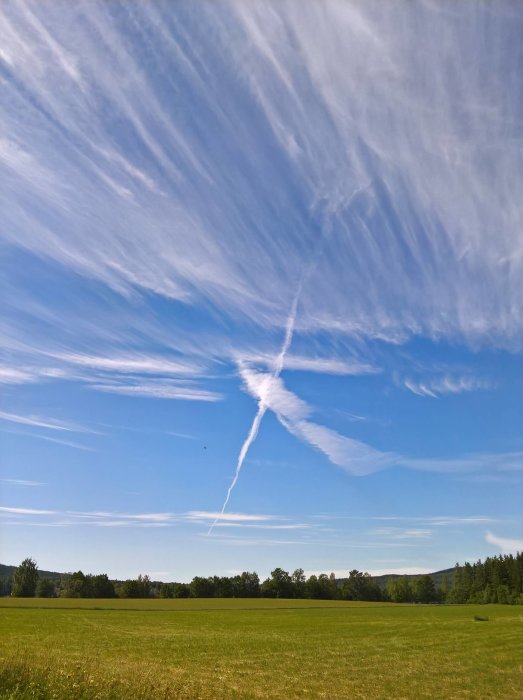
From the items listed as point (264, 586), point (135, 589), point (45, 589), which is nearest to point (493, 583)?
point (264, 586)

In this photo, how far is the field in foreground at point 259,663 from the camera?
15.7m

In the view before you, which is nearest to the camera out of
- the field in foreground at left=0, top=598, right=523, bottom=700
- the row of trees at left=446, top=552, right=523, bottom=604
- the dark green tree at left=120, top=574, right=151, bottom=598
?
the field in foreground at left=0, top=598, right=523, bottom=700

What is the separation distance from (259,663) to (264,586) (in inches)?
5926

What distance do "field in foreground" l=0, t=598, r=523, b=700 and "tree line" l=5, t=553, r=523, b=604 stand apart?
352 feet

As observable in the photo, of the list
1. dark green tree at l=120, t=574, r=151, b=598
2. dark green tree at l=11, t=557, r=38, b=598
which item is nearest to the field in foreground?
dark green tree at l=120, t=574, r=151, b=598

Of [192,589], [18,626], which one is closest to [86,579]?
[192,589]

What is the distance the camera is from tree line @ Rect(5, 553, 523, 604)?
157 meters

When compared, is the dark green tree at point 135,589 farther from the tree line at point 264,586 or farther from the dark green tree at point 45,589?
the dark green tree at point 45,589

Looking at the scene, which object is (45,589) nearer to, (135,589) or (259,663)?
(135,589)

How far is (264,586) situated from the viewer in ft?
563

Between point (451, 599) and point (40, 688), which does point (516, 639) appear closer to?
point (40, 688)

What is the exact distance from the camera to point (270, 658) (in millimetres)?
34594

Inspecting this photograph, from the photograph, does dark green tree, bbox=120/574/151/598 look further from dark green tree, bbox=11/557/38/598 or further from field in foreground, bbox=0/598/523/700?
field in foreground, bbox=0/598/523/700

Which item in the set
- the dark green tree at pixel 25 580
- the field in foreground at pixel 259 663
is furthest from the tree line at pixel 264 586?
the field in foreground at pixel 259 663
